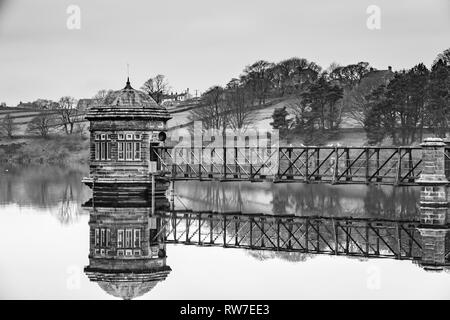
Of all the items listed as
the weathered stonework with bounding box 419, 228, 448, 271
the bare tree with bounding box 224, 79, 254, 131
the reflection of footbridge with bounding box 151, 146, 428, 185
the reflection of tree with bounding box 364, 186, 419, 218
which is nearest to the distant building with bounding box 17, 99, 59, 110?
the bare tree with bounding box 224, 79, 254, 131

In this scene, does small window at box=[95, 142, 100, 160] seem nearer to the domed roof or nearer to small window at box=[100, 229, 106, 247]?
the domed roof

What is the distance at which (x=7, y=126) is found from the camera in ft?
395

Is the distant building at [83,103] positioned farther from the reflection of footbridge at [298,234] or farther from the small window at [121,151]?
the reflection of footbridge at [298,234]

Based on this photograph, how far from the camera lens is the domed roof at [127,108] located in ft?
165

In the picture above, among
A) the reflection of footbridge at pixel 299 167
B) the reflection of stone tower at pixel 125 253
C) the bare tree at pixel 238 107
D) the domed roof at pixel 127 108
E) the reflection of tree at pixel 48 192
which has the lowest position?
the reflection of stone tower at pixel 125 253

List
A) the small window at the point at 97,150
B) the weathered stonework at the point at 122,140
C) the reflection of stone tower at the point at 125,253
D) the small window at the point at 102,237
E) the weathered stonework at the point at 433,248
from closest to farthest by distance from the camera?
the reflection of stone tower at the point at 125,253 < the weathered stonework at the point at 433,248 < the small window at the point at 102,237 < the weathered stonework at the point at 122,140 < the small window at the point at 97,150

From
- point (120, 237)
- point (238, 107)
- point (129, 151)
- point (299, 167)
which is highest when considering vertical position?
point (238, 107)

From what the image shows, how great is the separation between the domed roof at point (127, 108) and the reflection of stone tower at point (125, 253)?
835cm

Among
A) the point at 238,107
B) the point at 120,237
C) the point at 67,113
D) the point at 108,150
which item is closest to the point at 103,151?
the point at 108,150

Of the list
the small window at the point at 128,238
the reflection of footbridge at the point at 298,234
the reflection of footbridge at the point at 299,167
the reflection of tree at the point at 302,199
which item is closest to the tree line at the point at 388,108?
the reflection of footbridge at the point at 299,167

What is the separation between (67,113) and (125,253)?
92889mm

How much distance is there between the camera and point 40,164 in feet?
348

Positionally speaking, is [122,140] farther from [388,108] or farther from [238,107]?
[238,107]

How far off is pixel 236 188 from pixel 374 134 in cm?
2158
